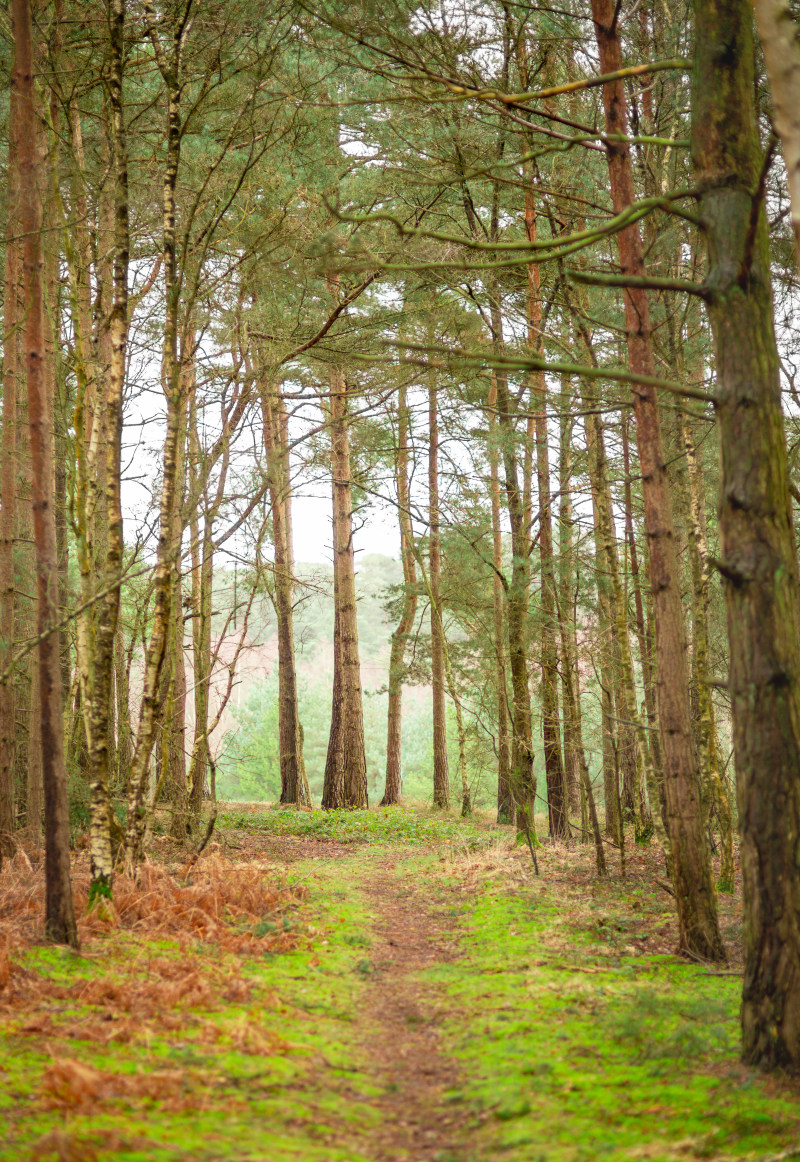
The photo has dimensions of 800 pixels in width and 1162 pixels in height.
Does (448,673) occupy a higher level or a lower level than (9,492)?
lower

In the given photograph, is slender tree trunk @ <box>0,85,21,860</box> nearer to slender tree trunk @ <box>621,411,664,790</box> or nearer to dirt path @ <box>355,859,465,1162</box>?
dirt path @ <box>355,859,465,1162</box>

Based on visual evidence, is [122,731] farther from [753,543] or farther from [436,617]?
[753,543]

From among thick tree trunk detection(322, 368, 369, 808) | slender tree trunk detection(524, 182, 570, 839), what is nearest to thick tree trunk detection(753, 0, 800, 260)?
slender tree trunk detection(524, 182, 570, 839)

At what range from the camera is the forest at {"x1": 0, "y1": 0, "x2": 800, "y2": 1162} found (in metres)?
3.53

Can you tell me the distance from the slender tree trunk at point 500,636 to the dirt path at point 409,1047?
10.4 ft

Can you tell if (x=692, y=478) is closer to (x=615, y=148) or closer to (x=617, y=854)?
(x=615, y=148)

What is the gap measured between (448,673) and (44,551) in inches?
393

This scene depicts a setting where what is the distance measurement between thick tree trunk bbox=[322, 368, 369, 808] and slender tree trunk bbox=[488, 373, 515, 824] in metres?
3.09

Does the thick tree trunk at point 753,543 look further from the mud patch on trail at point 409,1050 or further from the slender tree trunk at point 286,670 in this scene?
the slender tree trunk at point 286,670

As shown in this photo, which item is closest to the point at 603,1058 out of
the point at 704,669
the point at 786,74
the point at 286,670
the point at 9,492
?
the point at 786,74

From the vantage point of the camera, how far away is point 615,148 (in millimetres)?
6434

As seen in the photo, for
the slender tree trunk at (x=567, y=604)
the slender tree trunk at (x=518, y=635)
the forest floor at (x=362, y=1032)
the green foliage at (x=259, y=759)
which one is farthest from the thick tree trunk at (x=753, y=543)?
the green foliage at (x=259, y=759)

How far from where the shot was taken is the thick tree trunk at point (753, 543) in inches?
150

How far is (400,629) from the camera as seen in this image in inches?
755
